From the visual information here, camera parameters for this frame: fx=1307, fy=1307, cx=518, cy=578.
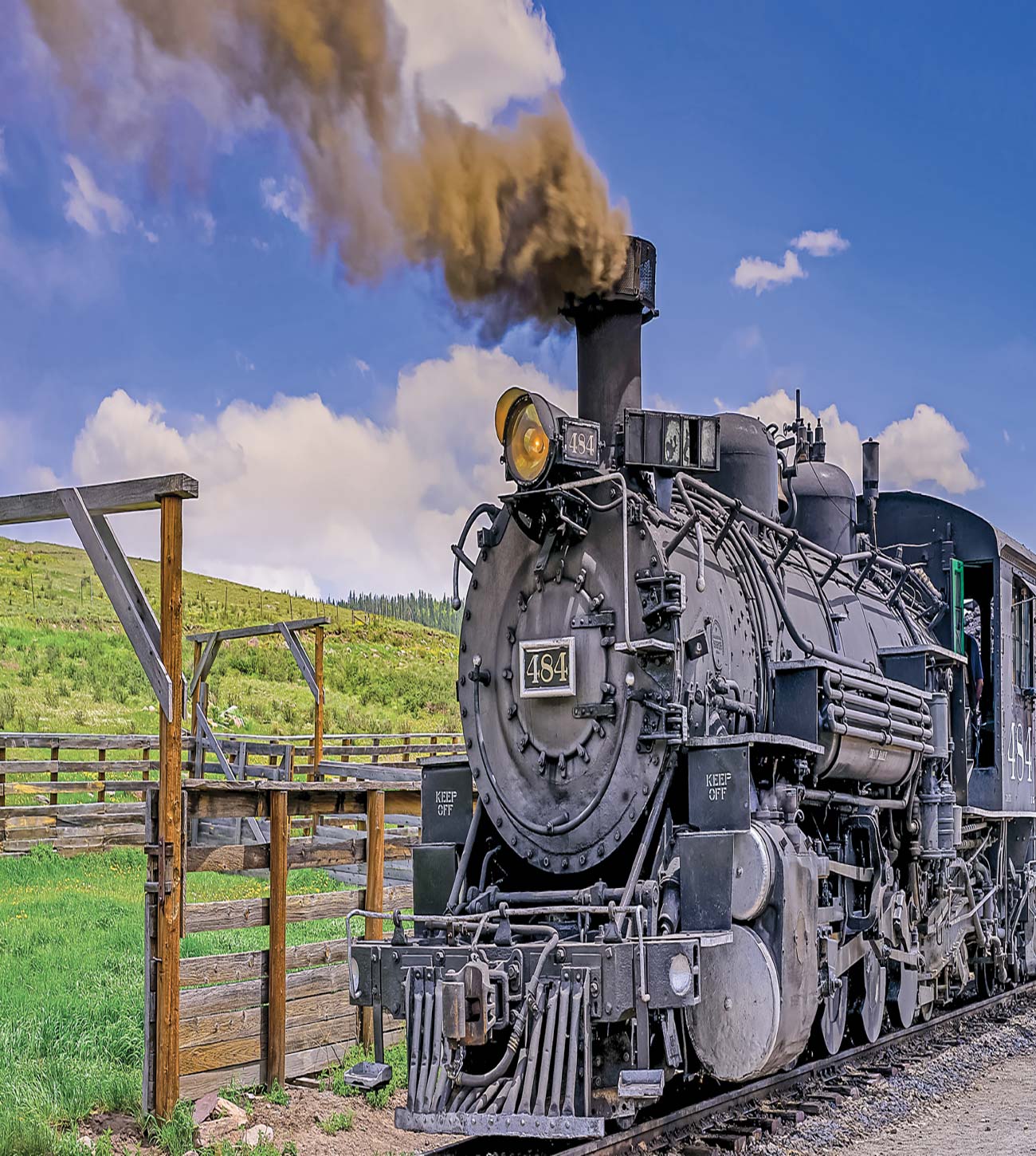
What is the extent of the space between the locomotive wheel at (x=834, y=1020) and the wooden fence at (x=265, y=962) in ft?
9.12

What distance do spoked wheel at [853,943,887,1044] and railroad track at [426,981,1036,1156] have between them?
122 millimetres

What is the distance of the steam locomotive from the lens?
6.27 meters

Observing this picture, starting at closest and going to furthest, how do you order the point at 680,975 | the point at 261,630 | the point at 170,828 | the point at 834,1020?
the point at 680,975 → the point at 170,828 → the point at 834,1020 → the point at 261,630

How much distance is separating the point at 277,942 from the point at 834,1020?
3.47m

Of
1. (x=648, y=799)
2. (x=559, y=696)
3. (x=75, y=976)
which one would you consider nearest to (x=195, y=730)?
(x=75, y=976)

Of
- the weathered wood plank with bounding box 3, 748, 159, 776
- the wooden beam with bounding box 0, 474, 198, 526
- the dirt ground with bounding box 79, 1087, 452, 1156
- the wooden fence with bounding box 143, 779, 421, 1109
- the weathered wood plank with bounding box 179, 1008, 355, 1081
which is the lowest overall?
the dirt ground with bounding box 79, 1087, 452, 1156

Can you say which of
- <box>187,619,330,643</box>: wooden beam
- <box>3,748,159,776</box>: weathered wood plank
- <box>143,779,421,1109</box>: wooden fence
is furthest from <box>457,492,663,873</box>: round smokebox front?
<box>3,748,159,776</box>: weathered wood plank

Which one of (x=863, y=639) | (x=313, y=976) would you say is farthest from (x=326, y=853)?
(x=863, y=639)

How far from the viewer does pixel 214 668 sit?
45562mm

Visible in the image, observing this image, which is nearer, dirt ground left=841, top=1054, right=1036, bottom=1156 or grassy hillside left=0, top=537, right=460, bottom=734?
dirt ground left=841, top=1054, right=1036, bottom=1156

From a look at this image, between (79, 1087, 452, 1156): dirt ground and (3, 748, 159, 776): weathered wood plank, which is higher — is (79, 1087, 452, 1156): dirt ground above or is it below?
below

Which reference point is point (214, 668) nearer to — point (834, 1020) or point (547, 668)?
point (834, 1020)

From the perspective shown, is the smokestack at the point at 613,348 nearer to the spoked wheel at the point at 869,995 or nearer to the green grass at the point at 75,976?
the spoked wheel at the point at 869,995

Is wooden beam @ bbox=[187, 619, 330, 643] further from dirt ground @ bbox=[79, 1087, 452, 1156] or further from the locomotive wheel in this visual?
the locomotive wheel
